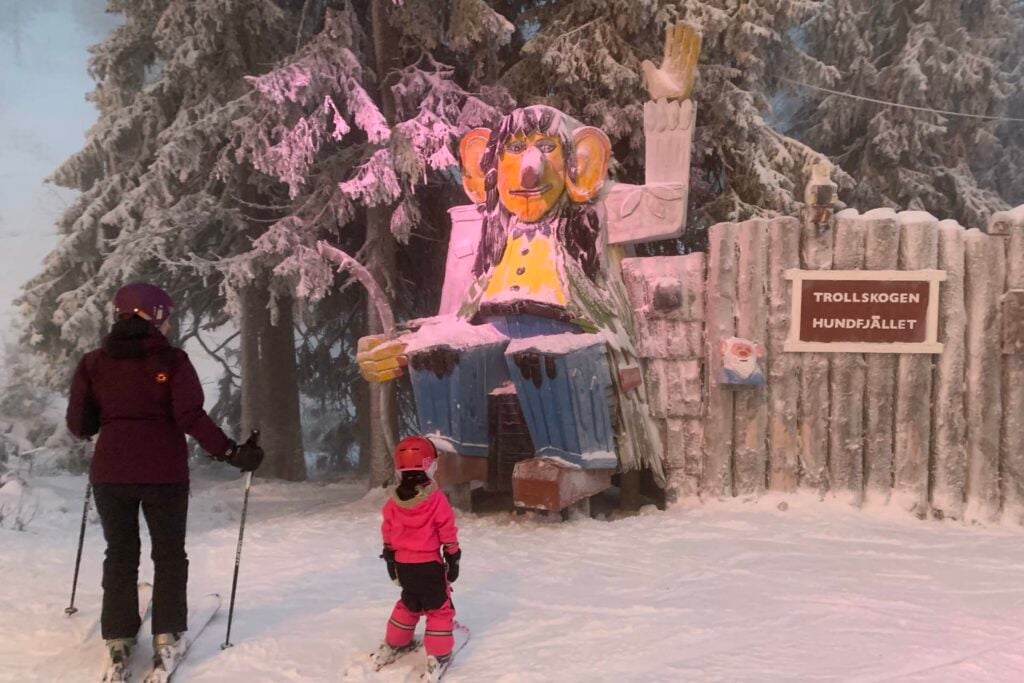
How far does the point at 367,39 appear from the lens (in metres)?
7.31

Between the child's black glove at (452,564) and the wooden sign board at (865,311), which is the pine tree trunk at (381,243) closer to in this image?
the wooden sign board at (865,311)

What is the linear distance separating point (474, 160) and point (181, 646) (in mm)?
3568

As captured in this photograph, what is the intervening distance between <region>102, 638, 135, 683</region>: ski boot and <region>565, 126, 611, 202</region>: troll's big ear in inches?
139

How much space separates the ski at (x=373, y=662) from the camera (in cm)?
274

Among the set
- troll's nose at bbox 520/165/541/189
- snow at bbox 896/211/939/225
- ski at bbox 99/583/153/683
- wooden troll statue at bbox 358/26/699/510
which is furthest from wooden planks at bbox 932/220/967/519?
ski at bbox 99/583/153/683

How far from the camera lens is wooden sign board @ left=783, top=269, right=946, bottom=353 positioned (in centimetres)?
481

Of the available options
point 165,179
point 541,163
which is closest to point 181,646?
point 541,163

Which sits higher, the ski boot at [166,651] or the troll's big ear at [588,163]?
the troll's big ear at [588,163]

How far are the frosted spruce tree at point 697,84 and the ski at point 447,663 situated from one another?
4.44 meters

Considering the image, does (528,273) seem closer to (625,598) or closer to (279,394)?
(625,598)

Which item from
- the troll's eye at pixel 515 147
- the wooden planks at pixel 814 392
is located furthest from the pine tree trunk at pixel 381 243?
the wooden planks at pixel 814 392

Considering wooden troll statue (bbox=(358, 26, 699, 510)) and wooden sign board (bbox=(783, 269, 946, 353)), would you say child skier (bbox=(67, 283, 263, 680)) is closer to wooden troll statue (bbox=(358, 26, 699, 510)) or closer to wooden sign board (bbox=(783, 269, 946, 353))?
wooden troll statue (bbox=(358, 26, 699, 510))

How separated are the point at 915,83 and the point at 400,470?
884 centimetres

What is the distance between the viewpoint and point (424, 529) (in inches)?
109
